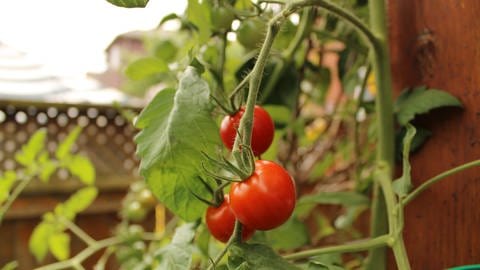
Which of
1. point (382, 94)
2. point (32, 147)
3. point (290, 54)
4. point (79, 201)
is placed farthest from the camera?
point (79, 201)

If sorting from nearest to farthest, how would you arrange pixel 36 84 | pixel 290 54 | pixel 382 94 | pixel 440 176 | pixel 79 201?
pixel 440 176 → pixel 382 94 → pixel 290 54 → pixel 79 201 → pixel 36 84

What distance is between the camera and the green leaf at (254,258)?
1.09ft

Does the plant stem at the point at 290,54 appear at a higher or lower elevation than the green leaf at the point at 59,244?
higher

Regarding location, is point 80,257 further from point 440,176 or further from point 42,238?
point 440,176

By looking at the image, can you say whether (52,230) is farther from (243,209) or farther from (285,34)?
(243,209)

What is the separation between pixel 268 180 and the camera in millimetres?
314

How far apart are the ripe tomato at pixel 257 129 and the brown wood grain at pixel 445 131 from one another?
0.75 feet

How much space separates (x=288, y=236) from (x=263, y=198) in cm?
40

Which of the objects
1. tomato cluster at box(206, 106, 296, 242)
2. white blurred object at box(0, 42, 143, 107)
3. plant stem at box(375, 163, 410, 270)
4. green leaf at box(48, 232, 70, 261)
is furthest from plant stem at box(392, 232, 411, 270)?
white blurred object at box(0, 42, 143, 107)

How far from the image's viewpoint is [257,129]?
1.23 ft

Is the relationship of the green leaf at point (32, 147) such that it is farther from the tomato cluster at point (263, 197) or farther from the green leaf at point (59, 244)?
the tomato cluster at point (263, 197)

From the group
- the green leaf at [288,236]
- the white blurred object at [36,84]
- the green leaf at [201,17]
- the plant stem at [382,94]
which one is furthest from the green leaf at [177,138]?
the white blurred object at [36,84]

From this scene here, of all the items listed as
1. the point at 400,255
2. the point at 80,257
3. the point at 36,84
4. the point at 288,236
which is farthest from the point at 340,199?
the point at 36,84

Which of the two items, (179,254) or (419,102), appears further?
(419,102)
